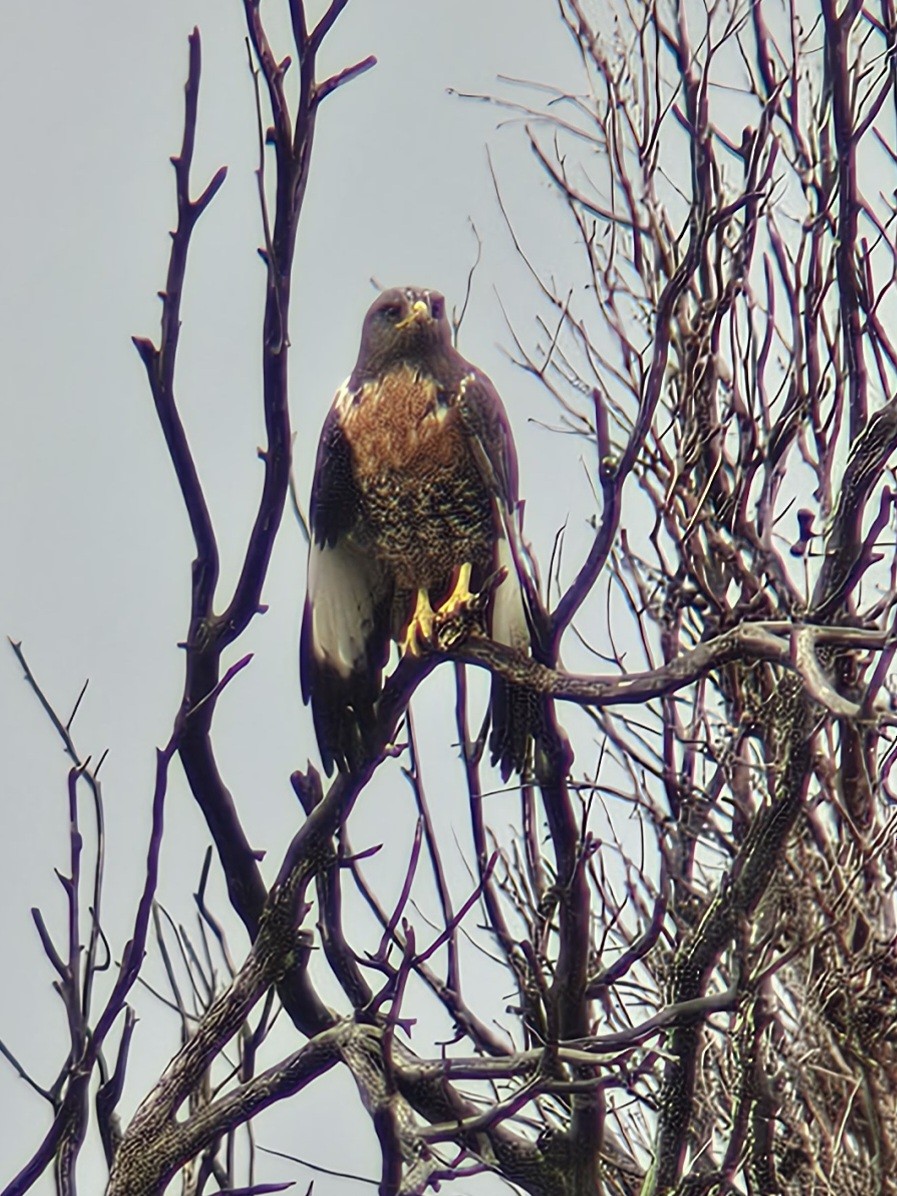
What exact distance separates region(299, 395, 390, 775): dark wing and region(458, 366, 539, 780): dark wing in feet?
1.06

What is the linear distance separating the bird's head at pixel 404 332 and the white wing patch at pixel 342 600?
1.69 feet

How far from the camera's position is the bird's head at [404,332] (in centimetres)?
443

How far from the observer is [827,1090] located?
4.14 meters

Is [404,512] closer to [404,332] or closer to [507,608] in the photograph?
[507,608]

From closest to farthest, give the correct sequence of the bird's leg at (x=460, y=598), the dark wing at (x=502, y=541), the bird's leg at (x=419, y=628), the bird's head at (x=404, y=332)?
the bird's leg at (x=419, y=628) < the dark wing at (x=502, y=541) < the bird's leg at (x=460, y=598) < the bird's head at (x=404, y=332)

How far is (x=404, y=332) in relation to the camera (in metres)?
4.43

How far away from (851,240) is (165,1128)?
2.44m

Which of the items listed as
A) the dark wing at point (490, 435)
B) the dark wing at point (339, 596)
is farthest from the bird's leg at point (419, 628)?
the dark wing at point (490, 435)

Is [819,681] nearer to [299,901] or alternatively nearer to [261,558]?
[261,558]

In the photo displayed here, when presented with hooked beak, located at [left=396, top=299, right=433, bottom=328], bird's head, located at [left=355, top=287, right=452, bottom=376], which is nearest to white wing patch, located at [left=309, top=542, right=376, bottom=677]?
bird's head, located at [left=355, top=287, right=452, bottom=376]

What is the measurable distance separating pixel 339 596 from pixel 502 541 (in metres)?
0.45

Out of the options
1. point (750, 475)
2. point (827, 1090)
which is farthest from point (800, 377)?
point (827, 1090)

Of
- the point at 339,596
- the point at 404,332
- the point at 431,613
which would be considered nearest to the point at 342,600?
the point at 339,596

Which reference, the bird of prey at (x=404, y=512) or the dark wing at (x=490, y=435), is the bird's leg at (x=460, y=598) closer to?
the bird of prey at (x=404, y=512)
